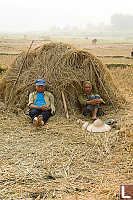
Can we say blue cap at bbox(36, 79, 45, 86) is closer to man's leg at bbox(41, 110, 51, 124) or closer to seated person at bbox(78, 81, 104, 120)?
man's leg at bbox(41, 110, 51, 124)

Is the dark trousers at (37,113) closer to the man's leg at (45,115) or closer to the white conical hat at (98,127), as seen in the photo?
the man's leg at (45,115)

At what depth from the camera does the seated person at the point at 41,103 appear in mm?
5482

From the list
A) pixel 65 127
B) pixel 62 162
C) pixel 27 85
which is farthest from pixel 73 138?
pixel 27 85

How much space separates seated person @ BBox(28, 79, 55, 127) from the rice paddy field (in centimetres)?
16

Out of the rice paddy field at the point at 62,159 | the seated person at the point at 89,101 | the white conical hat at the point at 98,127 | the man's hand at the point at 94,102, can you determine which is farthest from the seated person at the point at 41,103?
the white conical hat at the point at 98,127

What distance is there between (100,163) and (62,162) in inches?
20.0

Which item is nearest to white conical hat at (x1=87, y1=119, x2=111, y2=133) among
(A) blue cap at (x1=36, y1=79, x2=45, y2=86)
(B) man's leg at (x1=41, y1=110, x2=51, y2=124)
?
(B) man's leg at (x1=41, y1=110, x2=51, y2=124)

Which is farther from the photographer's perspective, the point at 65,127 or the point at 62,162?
the point at 65,127

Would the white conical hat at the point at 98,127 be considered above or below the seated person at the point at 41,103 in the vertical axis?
below

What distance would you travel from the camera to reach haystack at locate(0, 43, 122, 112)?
592 centimetres

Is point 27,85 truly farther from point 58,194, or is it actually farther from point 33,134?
point 58,194

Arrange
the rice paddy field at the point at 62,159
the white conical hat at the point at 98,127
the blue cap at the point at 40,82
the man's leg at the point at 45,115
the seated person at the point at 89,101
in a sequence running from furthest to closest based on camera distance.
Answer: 1. the seated person at the point at 89,101
2. the blue cap at the point at 40,82
3. the man's leg at the point at 45,115
4. the white conical hat at the point at 98,127
5. the rice paddy field at the point at 62,159

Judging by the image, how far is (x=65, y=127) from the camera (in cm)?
530

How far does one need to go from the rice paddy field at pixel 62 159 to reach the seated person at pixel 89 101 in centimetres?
19
